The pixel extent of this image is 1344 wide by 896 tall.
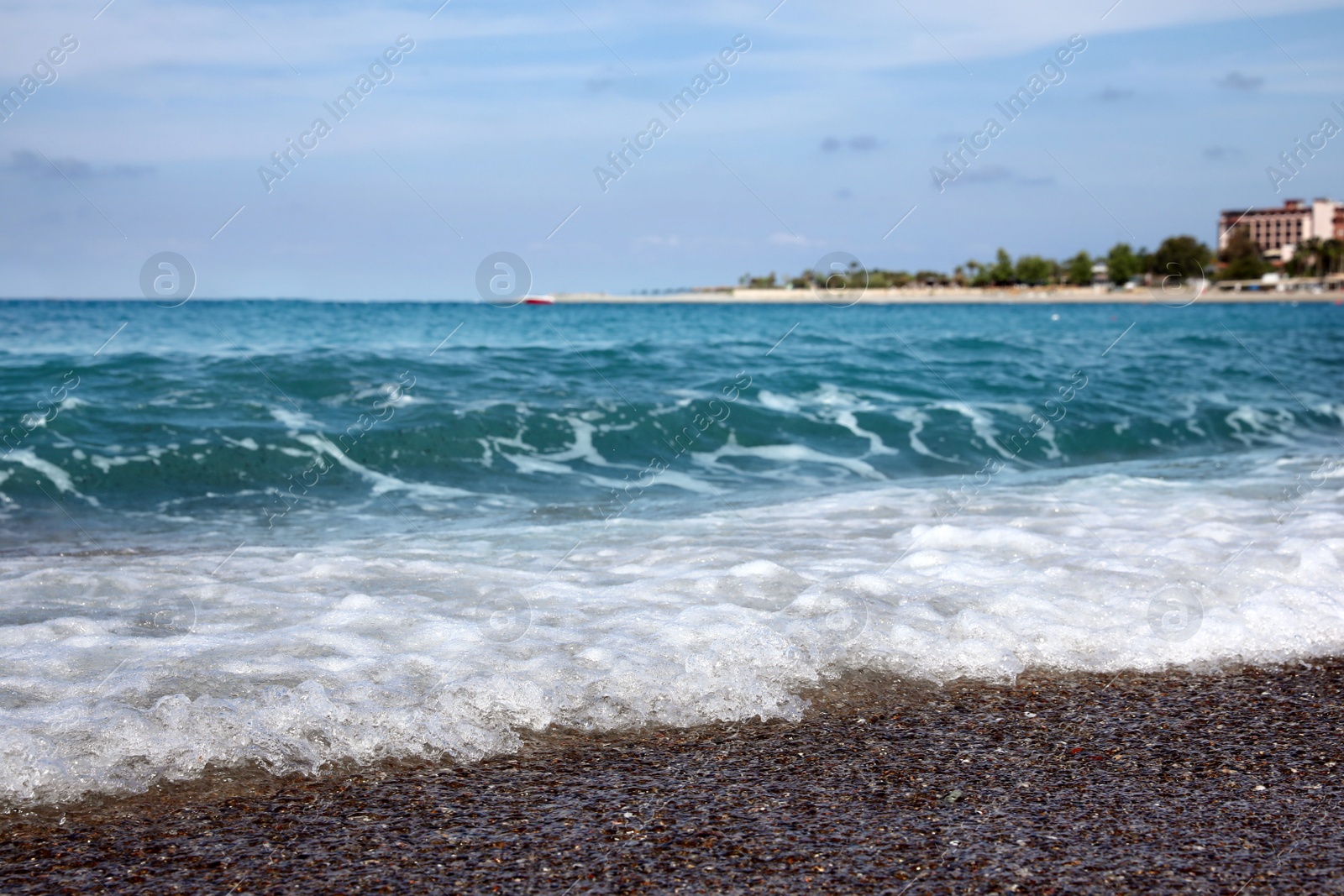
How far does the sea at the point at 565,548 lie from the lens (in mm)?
3705

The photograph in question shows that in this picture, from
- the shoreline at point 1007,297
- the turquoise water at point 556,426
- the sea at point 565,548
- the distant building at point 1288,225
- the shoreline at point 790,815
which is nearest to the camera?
the shoreline at point 790,815

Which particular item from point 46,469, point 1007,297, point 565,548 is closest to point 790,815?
point 565,548

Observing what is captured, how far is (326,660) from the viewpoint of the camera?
4.07 meters

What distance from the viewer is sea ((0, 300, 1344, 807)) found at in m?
3.71

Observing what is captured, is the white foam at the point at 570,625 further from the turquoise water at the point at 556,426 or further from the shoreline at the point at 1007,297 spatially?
the shoreline at the point at 1007,297

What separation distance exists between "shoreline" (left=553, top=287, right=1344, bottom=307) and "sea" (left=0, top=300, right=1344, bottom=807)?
328 feet

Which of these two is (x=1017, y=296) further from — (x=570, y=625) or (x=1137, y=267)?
(x=570, y=625)

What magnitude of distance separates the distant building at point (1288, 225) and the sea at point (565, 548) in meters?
170

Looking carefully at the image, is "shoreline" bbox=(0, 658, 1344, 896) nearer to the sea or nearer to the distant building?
the sea

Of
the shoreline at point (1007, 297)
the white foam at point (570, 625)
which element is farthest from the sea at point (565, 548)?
the shoreline at point (1007, 297)

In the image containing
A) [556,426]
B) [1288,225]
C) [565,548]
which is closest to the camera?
[565,548]

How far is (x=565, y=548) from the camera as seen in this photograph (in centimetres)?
637

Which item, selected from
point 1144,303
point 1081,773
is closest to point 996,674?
point 1081,773

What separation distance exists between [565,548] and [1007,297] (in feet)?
483
